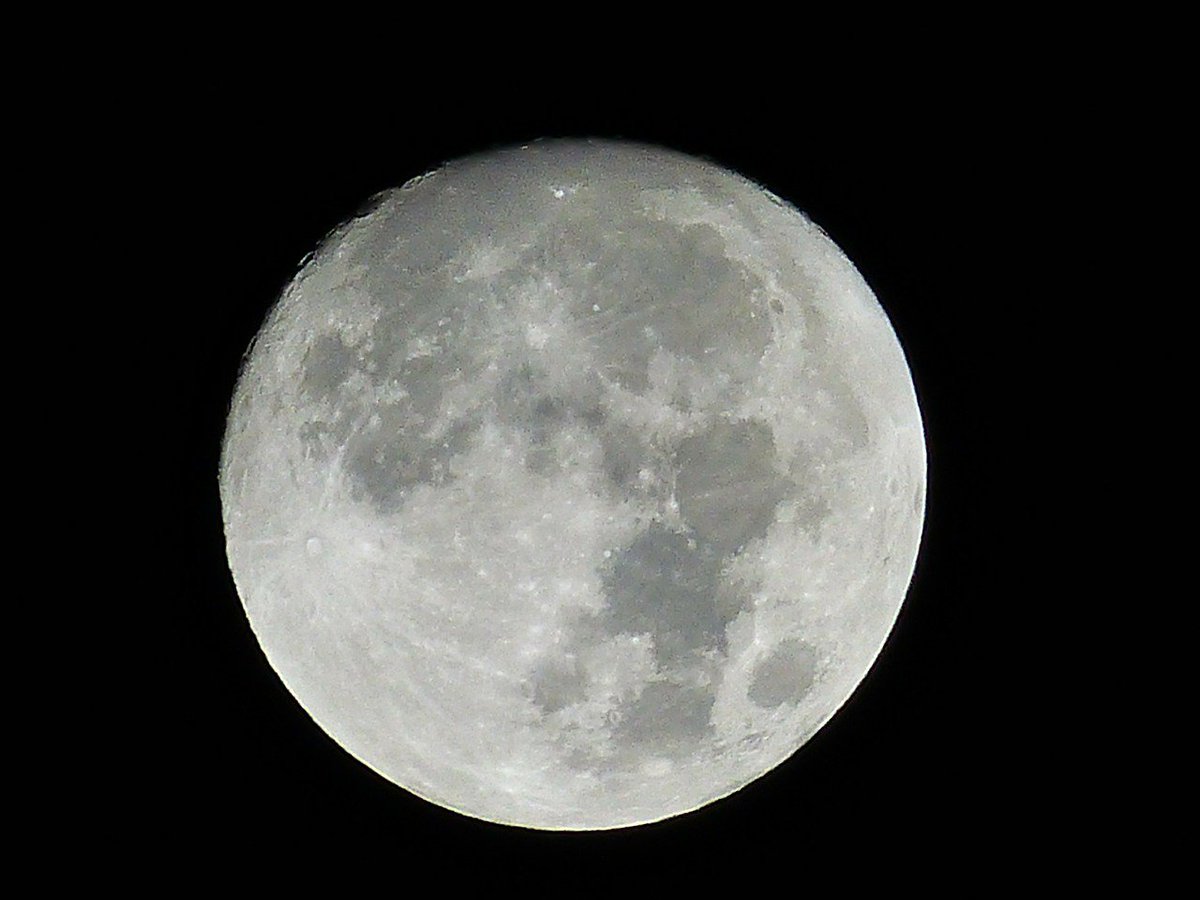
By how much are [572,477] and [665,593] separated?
481 mm

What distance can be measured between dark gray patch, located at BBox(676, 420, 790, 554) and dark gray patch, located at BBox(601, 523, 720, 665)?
0.09 meters

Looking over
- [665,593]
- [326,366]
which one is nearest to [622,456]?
[665,593]

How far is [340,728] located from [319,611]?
0.62 meters

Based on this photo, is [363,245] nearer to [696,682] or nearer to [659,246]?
[659,246]

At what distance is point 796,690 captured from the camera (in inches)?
200

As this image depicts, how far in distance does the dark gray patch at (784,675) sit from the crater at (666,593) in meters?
0.28

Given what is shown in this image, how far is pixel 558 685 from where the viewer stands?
15.6ft

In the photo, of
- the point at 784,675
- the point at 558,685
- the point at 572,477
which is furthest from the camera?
the point at 784,675

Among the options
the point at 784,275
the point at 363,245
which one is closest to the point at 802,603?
the point at 784,275

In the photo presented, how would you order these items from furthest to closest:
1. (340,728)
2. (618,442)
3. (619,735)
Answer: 1. (340,728)
2. (619,735)
3. (618,442)

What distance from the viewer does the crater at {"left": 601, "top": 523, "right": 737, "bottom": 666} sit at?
15.1ft

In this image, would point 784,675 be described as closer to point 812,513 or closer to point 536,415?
point 812,513

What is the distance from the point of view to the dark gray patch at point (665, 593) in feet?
15.1

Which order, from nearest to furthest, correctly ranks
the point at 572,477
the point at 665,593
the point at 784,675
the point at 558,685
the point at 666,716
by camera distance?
the point at 572,477 → the point at 665,593 → the point at 558,685 → the point at 666,716 → the point at 784,675
